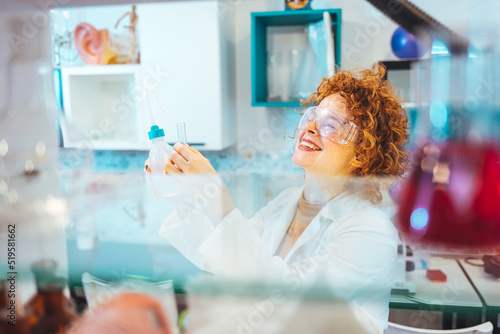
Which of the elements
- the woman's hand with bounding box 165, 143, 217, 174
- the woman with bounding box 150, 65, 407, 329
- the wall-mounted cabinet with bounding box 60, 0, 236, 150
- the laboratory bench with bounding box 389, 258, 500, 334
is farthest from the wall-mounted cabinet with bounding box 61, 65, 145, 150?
the laboratory bench with bounding box 389, 258, 500, 334

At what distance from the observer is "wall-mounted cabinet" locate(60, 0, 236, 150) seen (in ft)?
2.33

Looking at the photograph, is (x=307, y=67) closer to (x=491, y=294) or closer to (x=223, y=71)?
(x=223, y=71)

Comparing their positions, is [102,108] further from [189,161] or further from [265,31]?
[265,31]

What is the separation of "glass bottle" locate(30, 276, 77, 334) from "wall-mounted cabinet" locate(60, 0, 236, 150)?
0.24 metres

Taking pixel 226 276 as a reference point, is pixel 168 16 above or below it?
above

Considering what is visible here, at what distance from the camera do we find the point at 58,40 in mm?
775

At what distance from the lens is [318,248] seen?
21.4 inches

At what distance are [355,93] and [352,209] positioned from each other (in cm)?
18

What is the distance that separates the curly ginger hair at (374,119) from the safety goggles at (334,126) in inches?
0.5

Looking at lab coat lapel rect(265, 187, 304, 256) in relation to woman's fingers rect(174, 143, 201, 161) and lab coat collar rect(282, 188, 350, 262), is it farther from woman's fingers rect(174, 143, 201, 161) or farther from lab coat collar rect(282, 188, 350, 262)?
woman's fingers rect(174, 143, 201, 161)

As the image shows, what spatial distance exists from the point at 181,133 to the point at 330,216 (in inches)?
Answer: 10.6

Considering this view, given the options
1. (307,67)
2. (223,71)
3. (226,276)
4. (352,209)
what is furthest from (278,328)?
(223,71)

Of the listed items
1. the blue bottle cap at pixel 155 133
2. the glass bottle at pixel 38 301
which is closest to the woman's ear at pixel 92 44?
the blue bottle cap at pixel 155 133

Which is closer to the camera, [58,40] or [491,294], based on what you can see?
[491,294]
